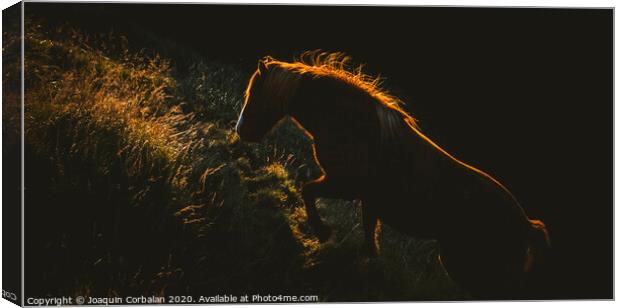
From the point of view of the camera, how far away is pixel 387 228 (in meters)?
7.66

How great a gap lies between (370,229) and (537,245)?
1389 mm

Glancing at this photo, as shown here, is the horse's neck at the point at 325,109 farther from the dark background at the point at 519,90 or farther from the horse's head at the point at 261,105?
the dark background at the point at 519,90

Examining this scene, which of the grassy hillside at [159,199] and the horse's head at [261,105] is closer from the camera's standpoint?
the grassy hillside at [159,199]

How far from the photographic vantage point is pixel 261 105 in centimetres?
745

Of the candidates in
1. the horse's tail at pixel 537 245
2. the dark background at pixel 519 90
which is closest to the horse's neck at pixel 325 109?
the dark background at pixel 519 90

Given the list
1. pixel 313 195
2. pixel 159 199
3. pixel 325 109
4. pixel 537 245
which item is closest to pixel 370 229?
pixel 313 195

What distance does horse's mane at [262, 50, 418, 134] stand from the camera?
7.44 m

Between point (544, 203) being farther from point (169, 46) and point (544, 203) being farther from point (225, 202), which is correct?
point (169, 46)

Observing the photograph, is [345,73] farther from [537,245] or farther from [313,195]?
[537,245]

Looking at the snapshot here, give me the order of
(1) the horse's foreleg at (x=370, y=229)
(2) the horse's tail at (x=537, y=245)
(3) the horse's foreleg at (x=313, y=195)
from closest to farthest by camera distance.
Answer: (3) the horse's foreleg at (x=313, y=195), (1) the horse's foreleg at (x=370, y=229), (2) the horse's tail at (x=537, y=245)

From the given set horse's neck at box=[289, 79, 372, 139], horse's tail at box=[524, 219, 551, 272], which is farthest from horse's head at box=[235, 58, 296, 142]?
horse's tail at box=[524, 219, 551, 272]

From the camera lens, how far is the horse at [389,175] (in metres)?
7.39

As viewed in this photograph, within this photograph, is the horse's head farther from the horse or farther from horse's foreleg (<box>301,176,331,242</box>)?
horse's foreleg (<box>301,176,331,242</box>)

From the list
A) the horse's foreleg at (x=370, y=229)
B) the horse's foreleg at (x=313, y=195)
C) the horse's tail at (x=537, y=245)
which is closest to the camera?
the horse's foreleg at (x=313, y=195)
